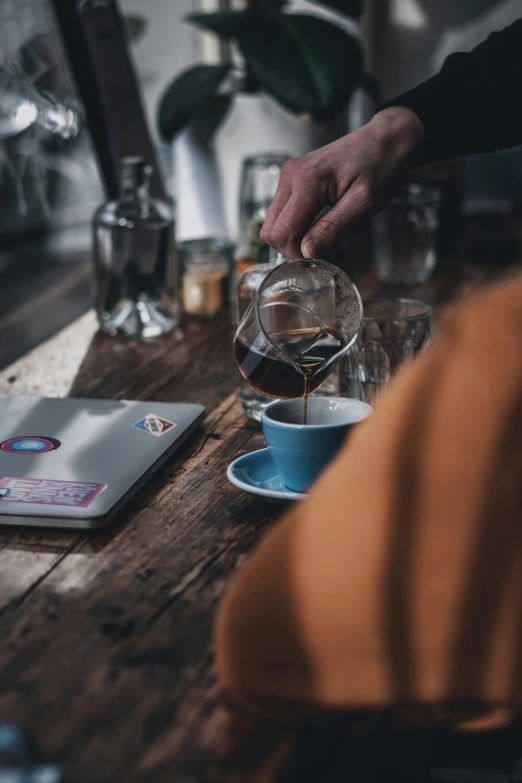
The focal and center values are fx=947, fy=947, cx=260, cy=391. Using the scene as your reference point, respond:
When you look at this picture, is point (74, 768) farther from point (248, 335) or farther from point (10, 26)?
point (10, 26)

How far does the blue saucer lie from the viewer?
81 centimetres

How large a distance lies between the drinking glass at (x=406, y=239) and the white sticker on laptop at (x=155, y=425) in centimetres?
93

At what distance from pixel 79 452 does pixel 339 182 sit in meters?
0.43

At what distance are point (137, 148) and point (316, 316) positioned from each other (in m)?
0.97

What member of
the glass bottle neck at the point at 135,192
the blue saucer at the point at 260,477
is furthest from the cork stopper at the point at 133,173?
the blue saucer at the point at 260,477

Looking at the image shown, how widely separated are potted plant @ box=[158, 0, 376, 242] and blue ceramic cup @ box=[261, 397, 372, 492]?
1.14 meters

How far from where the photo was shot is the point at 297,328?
1042 millimetres

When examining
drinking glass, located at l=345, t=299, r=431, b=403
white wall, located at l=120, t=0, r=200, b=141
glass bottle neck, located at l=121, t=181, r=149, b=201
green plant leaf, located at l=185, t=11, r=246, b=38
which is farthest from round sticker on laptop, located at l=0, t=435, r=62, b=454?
white wall, located at l=120, t=0, r=200, b=141

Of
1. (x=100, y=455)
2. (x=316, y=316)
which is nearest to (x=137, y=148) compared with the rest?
(x=316, y=316)

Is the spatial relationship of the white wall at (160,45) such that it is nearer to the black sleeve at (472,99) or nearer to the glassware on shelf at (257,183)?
the glassware on shelf at (257,183)

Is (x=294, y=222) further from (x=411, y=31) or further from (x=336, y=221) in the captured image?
(x=411, y=31)

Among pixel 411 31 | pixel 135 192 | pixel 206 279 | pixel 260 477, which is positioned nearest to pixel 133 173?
pixel 135 192

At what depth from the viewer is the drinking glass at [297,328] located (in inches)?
37.6

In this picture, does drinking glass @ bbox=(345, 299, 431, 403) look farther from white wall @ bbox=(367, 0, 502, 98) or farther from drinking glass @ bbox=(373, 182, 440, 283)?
white wall @ bbox=(367, 0, 502, 98)
